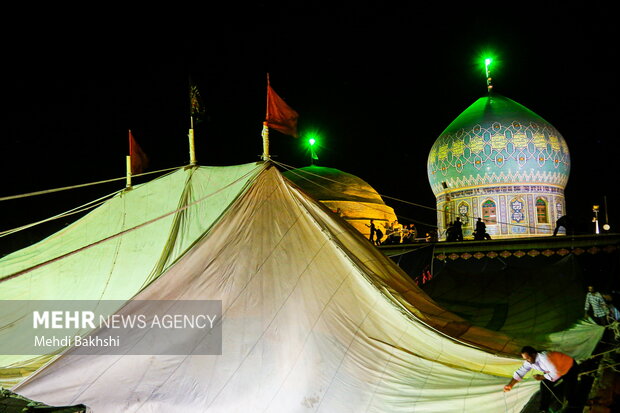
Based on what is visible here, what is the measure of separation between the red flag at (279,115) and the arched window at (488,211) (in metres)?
17.4

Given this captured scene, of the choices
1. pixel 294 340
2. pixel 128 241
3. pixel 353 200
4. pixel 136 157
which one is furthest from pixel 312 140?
pixel 294 340

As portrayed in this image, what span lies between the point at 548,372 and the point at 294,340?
257 centimetres

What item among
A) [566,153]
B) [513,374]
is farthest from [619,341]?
[566,153]

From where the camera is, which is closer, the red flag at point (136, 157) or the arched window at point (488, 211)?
→ the red flag at point (136, 157)

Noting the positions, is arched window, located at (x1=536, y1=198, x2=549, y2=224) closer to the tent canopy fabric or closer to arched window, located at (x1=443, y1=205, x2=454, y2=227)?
arched window, located at (x1=443, y1=205, x2=454, y2=227)

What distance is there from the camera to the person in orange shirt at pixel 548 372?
528 centimetres

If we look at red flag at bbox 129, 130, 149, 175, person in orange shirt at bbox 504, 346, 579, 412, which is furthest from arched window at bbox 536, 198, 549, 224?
person in orange shirt at bbox 504, 346, 579, 412

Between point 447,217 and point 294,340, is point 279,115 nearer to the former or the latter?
point 294,340

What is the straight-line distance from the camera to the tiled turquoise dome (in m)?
24.0

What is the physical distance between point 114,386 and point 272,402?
1.58 m

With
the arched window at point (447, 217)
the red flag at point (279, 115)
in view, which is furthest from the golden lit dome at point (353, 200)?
the red flag at point (279, 115)

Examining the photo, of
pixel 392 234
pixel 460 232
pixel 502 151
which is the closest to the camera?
pixel 460 232

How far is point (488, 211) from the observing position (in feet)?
79.2

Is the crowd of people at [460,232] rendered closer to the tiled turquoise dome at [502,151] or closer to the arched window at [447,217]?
the arched window at [447,217]
